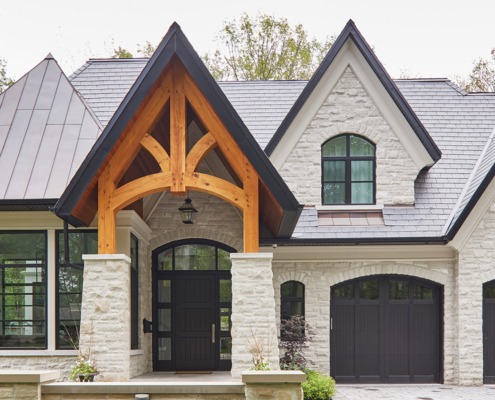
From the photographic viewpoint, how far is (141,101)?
1218cm

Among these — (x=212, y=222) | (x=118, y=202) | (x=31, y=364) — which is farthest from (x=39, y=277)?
(x=212, y=222)

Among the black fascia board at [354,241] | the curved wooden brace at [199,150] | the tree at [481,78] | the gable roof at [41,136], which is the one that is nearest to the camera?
the curved wooden brace at [199,150]

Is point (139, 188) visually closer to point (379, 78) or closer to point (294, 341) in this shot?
point (294, 341)

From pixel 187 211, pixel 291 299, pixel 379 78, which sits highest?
pixel 379 78

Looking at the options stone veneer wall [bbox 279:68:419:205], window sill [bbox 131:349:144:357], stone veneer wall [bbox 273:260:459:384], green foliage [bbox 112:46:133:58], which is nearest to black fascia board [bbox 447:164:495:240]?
stone veneer wall [bbox 273:260:459:384]

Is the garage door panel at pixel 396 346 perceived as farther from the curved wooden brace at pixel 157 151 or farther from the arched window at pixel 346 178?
the curved wooden brace at pixel 157 151

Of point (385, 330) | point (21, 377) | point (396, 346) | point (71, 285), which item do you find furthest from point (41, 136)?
point (396, 346)

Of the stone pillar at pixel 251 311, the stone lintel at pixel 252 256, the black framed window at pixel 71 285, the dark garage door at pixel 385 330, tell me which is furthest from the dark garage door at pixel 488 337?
the black framed window at pixel 71 285

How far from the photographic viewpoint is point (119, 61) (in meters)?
20.5

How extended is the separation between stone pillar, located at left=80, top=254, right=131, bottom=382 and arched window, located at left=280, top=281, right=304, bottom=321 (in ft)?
15.7

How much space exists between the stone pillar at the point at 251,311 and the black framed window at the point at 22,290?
4.01 metres

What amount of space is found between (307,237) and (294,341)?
2.21 metres

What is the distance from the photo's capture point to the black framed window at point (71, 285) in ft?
46.7

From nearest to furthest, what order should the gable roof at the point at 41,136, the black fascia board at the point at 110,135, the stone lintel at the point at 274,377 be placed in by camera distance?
1. the stone lintel at the point at 274,377
2. the black fascia board at the point at 110,135
3. the gable roof at the point at 41,136
